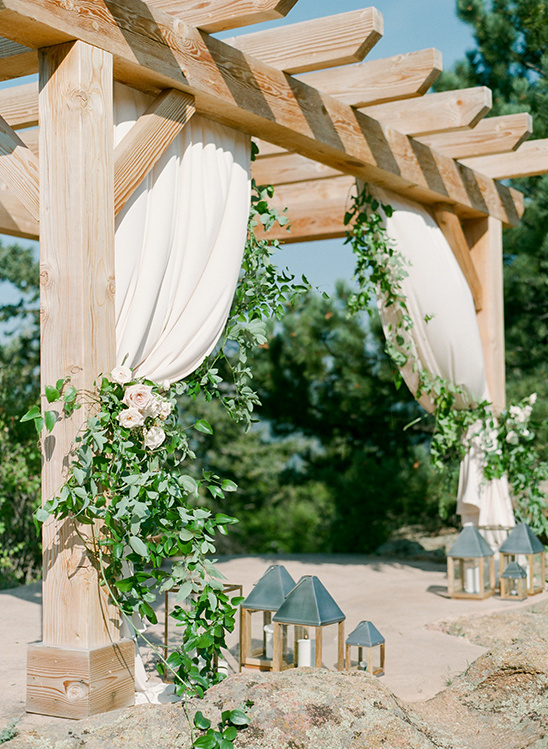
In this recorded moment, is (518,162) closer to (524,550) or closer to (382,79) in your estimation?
(382,79)

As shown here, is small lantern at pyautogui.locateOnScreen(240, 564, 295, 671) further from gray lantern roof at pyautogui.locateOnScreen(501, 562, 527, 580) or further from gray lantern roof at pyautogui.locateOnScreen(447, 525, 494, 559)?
gray lantern roof at pyautogui.locateOnScreen(501, 562, 527, 580)

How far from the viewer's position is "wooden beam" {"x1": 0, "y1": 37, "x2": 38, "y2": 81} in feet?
9.23

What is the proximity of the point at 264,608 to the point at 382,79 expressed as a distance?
8.00ft

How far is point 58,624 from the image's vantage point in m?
→ 2.53

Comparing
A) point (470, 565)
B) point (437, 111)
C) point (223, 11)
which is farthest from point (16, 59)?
point (470, 565)

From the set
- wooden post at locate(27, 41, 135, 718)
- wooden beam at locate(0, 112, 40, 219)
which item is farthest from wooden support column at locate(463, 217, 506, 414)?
wooden beam at locate(0, 112, 40, 219)

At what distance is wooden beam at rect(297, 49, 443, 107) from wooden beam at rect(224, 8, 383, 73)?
0.49m

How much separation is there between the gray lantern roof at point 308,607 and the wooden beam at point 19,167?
1.48 metres

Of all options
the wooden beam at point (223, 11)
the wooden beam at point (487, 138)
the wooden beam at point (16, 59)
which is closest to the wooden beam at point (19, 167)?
the wooden beam at point (16, 59)

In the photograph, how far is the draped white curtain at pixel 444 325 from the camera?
474 centimetres

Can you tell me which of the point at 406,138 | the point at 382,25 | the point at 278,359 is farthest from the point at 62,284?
the point at 278,359

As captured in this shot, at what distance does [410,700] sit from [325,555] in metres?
4.03

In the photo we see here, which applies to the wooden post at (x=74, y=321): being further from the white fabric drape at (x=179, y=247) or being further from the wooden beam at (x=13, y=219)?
the wooden beam at (x=13, y=219)

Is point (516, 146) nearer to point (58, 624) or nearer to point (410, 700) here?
point (410, 700)
